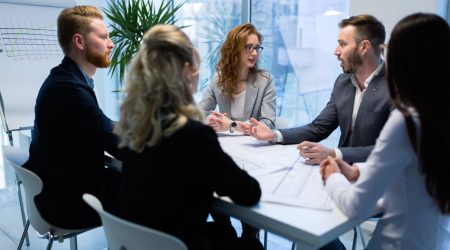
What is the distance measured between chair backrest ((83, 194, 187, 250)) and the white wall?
214 centimetres

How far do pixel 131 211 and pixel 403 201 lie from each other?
32.6 inches

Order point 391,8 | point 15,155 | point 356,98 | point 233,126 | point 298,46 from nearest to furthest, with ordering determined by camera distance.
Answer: point 15,155, point 356,98, point 233,126, point 391,8, point 298,46

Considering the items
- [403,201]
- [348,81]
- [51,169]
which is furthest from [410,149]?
[51,169]

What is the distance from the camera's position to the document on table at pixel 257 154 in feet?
5.36

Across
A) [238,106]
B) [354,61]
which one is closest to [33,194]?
[238,106]

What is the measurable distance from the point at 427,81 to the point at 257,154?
89 centimetres

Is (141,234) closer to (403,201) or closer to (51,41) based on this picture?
(403,201)

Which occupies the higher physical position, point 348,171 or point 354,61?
point 354,61

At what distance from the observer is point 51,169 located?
5.73 ft

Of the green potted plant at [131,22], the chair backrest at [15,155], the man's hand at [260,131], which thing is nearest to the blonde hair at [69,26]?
the chair backrest at [15,155]

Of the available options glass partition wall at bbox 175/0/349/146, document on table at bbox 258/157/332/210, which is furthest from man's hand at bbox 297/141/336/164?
glass partition wall at bbox 175/0/349/146

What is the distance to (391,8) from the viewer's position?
2.80 m

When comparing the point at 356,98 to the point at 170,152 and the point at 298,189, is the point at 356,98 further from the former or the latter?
the point at 170,152

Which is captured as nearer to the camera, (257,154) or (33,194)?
(33,194)
